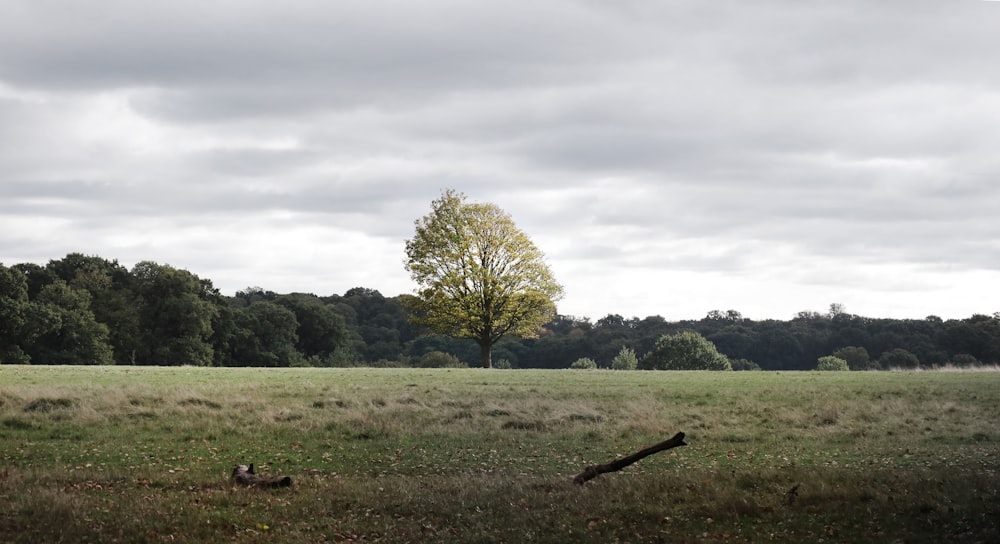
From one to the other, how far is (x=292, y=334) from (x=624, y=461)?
304 feet

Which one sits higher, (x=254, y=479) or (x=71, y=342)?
(x=71, y=342)

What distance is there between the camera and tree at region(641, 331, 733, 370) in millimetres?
98188

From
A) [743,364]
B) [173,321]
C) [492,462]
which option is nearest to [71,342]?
[173,321]

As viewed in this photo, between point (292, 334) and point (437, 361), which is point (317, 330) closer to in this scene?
point (292, 334)

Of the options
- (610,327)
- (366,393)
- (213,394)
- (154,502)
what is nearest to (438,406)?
(366,393)

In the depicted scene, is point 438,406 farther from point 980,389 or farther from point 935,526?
point 980,389

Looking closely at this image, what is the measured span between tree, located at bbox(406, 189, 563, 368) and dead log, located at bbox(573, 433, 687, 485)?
164 ft

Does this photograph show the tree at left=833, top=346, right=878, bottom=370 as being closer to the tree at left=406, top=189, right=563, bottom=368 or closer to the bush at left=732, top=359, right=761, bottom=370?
the bush at left=732, top=359, right=761, bottom=370

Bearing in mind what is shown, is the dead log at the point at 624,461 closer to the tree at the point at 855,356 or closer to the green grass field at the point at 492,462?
the green grass field at the point at 492,462

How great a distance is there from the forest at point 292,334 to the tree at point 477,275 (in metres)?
3.47

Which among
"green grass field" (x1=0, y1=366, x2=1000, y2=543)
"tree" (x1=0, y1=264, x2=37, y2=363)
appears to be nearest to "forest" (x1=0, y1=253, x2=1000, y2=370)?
"tree" (x1=0, y1=264, x2=37, y2=363)

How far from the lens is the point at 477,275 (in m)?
68.4

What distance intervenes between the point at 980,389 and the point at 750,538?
28581mm

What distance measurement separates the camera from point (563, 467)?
21.2m
